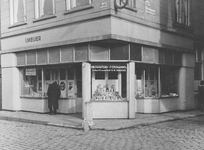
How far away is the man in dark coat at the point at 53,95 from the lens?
15.5m

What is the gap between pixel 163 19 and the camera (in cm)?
1616

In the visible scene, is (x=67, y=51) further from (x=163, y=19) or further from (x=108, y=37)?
(x=163, y=19)

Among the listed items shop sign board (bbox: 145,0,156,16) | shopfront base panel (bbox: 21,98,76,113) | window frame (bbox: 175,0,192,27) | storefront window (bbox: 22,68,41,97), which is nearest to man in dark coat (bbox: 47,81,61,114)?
shopfront base panel (bbox: 21,98,76,113)

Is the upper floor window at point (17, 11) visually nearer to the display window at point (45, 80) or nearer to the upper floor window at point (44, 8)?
the upper floor window at point (44, 8)

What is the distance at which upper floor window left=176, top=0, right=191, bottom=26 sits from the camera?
17489mm

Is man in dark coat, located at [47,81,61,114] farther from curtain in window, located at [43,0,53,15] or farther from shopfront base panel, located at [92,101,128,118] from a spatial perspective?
curtain in window, located at [43,0,53,15]

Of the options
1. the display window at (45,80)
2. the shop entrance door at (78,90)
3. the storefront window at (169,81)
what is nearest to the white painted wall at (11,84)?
the display window at (45,80)

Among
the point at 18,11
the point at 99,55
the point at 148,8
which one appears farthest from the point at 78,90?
the point at 18,11

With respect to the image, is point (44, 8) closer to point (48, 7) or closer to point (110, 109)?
point (48, 7)

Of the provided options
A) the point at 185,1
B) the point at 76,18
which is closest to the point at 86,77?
the point at 76,18

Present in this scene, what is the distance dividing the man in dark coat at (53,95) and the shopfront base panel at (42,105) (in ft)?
1.72

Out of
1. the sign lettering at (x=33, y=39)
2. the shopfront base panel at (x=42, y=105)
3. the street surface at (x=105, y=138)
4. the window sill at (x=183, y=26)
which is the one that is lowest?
the street surface at (x=105, y=138)

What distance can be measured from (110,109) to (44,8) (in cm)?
700

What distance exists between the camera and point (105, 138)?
9.34 meters
